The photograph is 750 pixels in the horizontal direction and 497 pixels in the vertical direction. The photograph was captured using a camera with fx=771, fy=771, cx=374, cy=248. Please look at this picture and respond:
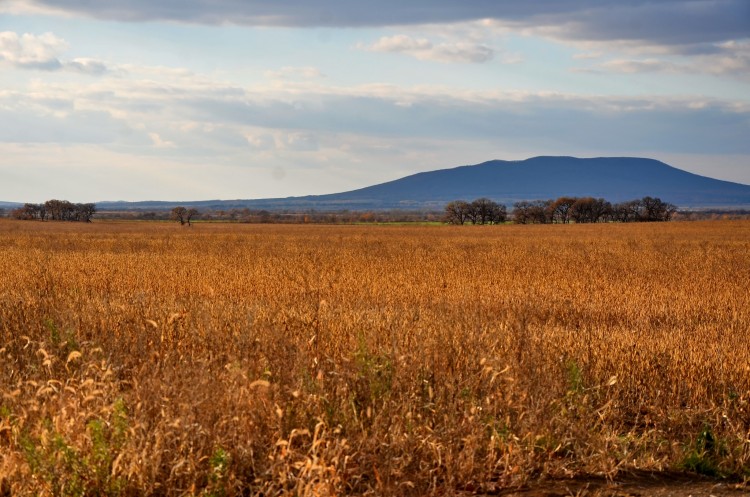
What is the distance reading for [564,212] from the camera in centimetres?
14762

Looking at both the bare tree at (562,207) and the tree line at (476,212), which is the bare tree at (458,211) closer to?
the tree line at (476,212)

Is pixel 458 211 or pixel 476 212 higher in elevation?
pixel 458 211

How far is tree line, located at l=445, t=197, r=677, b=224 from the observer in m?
136

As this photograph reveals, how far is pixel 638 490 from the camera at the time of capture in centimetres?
629

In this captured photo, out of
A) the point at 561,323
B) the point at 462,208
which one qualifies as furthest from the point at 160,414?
the point at 462,208

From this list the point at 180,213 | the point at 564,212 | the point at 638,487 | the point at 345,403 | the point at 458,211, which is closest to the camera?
the point at 638,487

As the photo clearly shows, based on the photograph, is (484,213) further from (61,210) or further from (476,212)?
(61,210)

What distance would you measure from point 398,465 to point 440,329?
3.88 m

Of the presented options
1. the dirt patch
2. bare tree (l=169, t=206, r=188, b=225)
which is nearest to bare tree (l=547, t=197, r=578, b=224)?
bare tree (l=169, t=206, r=188, b=225)

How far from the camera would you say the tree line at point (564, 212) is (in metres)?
136

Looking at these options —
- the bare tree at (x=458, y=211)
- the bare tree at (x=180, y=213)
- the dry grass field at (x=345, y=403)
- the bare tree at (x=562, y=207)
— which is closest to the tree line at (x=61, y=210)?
the bare tree at (x=180, y=213)

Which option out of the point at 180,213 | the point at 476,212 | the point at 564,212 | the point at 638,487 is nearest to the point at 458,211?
the point at 476,212

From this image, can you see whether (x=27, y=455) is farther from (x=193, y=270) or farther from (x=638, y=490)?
(x=193, y=270)

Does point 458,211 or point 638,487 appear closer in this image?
point 638,487
